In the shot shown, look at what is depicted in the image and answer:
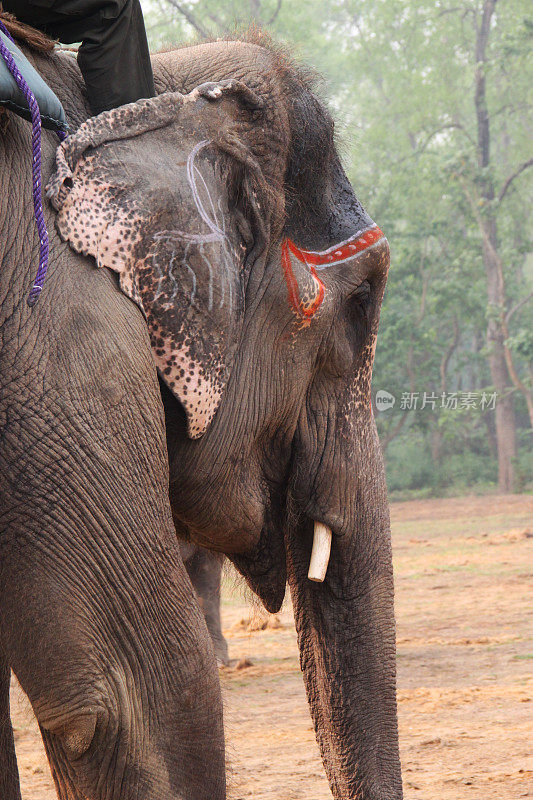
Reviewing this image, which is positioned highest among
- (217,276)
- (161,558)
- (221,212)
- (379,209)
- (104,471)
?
(379,209)

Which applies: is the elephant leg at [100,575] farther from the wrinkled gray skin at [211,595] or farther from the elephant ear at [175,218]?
the wrinkled gray skin at [211,595]

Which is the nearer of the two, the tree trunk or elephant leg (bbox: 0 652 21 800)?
elephant leg (bbox: 0 652 21 800)

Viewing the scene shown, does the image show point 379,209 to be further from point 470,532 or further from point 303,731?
point 303,731

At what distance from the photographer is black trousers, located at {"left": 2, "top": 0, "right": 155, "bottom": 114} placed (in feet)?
6.14

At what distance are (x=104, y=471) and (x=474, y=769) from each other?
7.38ft

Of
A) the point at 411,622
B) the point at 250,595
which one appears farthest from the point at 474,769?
the point at 411,622

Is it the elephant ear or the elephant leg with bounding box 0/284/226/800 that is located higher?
the elephant ear

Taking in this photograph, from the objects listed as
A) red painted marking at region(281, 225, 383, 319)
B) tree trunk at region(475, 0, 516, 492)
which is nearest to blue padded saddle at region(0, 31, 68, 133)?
red painted marking at region(281, 225, 383, 319)

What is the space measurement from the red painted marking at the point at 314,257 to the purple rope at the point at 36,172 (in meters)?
0.66

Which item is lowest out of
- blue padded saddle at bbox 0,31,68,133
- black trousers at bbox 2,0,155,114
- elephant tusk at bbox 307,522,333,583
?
elephant tusk at bbox 307,522,333,583

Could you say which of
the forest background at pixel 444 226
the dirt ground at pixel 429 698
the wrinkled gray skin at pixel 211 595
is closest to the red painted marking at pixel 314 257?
the dirt ground at pixel 429 698

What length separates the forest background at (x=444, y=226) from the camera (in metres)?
17.7

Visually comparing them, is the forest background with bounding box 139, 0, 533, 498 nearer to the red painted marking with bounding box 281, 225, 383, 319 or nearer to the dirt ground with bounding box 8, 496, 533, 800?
the dirt ground with bounding box 8, 496, 533, 800

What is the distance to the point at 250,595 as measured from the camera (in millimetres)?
2660
